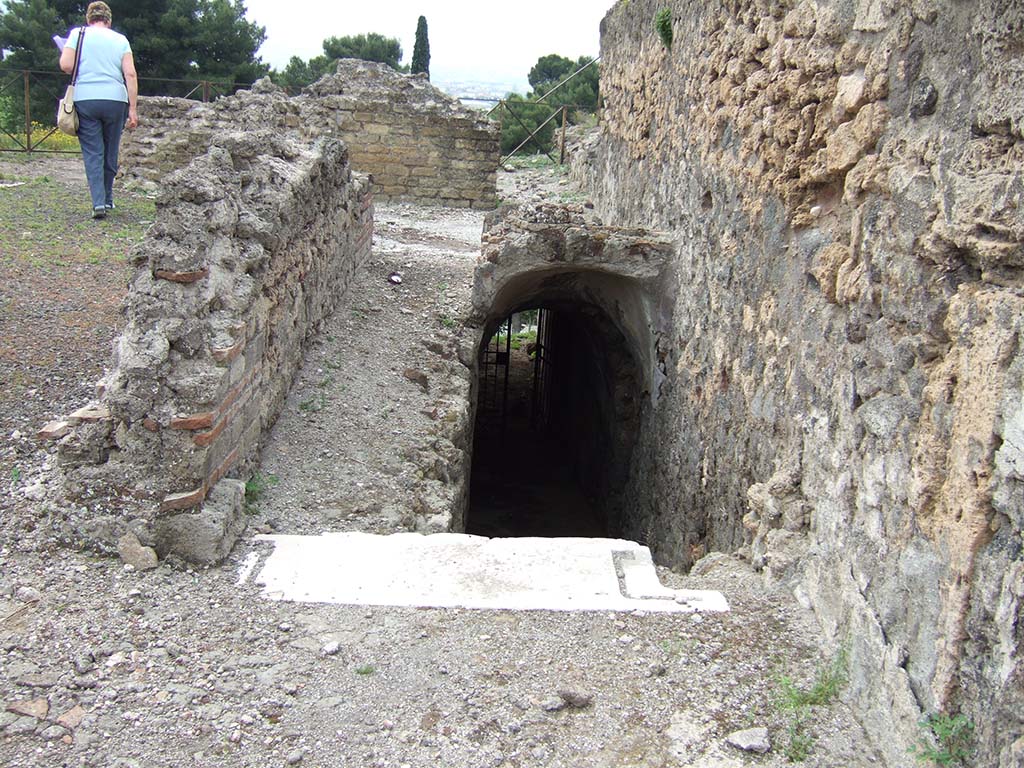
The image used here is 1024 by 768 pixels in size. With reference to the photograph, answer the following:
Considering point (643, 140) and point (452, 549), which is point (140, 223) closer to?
point (643, 140)

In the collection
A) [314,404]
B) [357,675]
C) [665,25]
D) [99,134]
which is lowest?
[357,675]

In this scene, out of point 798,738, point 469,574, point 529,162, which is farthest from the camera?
point 529,162

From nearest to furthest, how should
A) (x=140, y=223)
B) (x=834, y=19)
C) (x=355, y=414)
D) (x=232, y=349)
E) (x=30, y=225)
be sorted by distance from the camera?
(x=834, y=19) < (x=232, y=349) < (x=355, y=414) < (x=30, y=225) < (x=140, y=223)

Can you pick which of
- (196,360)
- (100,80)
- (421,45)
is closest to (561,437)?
(100,80)

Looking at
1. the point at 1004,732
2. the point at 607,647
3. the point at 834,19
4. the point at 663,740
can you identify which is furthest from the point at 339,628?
the point at 834,19

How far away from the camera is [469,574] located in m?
3.51

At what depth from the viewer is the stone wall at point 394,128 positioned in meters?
11.7

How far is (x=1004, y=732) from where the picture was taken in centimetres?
207

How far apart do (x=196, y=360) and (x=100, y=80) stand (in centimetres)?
492

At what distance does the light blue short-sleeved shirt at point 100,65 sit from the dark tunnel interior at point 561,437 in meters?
3.95

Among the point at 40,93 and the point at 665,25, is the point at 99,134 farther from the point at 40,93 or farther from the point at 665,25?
the point at 40,93

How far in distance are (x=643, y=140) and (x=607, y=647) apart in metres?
6.06

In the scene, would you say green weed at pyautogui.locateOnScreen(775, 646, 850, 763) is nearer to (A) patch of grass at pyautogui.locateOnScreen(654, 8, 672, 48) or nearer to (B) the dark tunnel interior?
(B) the dark tunnel interior

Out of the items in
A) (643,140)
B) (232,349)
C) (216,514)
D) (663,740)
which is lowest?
(663,740)
